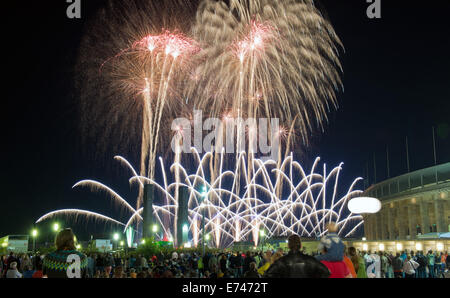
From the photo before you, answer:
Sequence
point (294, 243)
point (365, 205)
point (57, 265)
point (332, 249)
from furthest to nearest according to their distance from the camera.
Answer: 1. point (365, 205)
2. point (332, 249)
3. point (57, 265)
4. point (294, 243)

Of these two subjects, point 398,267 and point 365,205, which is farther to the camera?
point 398,267

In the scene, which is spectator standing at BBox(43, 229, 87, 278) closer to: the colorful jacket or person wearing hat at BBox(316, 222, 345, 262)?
the colorful jacket

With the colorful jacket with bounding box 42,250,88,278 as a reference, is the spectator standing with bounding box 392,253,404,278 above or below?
below

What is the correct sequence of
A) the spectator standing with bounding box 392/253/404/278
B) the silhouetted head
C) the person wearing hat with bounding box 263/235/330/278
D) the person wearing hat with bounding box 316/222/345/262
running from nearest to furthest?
1. the person wearing hat with bounding box 263/235/330/278
2. the silhouetted head
3. the person wearing hat with bounding box 316/222/345/262
4. the spectator standing with bounding box 392/253/404/278

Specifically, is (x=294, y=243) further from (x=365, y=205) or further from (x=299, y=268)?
(x=365, y=205)

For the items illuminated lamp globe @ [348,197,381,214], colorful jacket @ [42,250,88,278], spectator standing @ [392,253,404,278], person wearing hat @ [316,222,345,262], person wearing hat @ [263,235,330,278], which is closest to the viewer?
person wearing hat @ [263,235,330,278]

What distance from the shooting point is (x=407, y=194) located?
57750 mm

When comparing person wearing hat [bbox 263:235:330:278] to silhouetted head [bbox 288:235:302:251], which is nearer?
person wearing hat [bbox 263:235:330:278]

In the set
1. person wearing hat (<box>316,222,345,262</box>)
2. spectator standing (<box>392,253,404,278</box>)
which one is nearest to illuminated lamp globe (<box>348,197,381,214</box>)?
person wearing hat (<box>316,222,345,262</box>)

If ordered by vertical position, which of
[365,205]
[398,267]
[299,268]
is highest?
[365,205]

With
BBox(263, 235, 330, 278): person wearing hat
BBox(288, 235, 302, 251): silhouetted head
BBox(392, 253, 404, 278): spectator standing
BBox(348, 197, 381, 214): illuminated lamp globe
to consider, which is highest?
BBox(348, 197, 381, 214): illuminated lamp globe

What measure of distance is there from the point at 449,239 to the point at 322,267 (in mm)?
36100

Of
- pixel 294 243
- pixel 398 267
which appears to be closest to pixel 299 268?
pixel 294 243

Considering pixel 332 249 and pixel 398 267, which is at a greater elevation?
pixel 332 249
